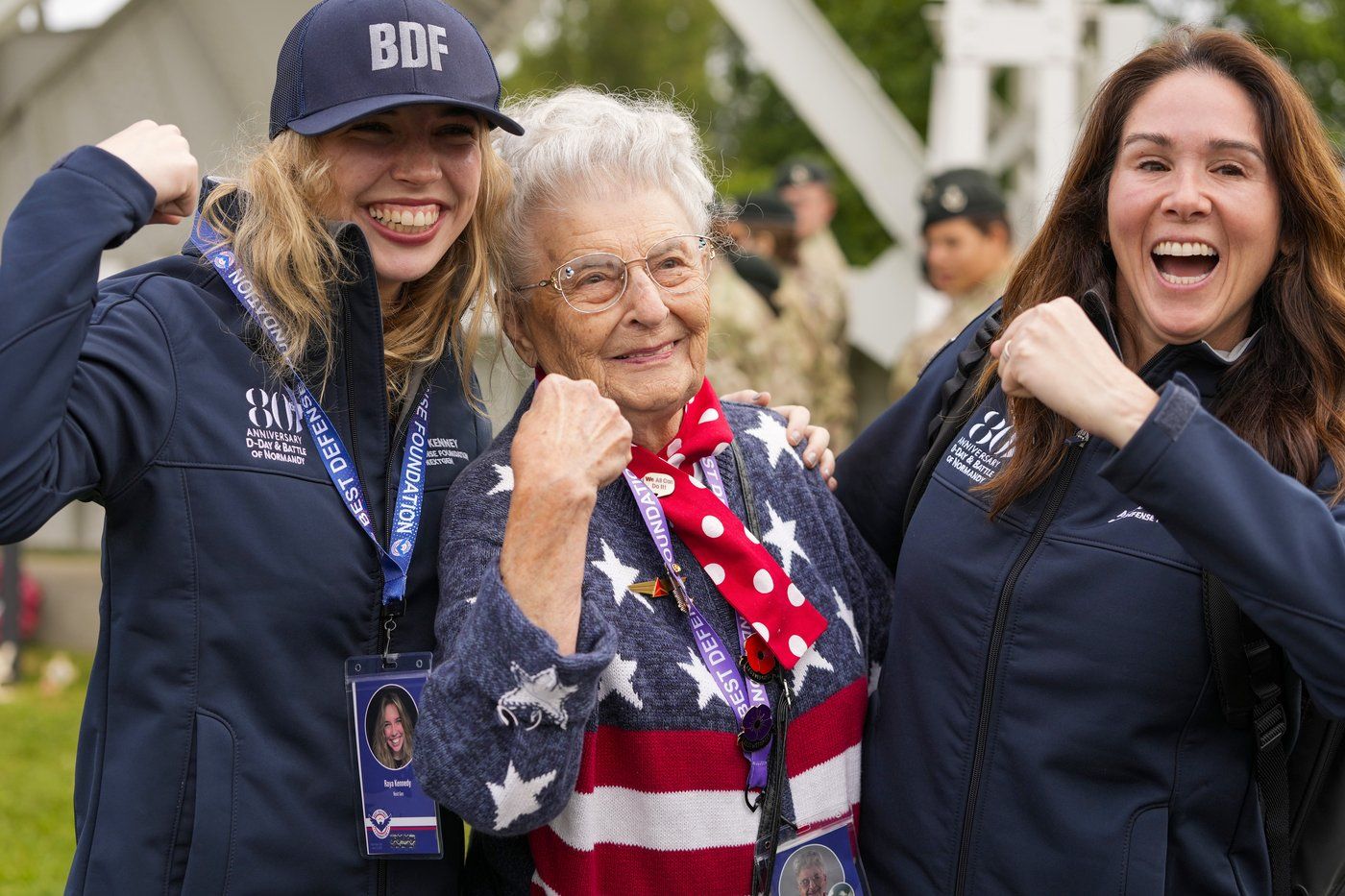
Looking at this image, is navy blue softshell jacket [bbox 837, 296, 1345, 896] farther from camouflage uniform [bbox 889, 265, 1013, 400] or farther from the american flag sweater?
camouflage uniform [bbox 889, 265, 1013, 400]

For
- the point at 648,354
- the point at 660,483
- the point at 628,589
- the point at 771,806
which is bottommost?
the point at 771,806

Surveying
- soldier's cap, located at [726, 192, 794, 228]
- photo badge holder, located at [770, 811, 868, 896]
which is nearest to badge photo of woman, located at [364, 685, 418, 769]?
photo badge holder, located at [770, 811, 868, 896]

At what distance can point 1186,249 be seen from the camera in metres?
2.48

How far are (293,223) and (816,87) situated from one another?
286 inches

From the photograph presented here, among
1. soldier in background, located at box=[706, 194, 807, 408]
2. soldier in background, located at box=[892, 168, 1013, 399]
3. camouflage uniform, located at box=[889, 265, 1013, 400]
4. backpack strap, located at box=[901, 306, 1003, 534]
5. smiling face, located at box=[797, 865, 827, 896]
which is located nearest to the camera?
smiling face, located at box=[797, 865, 827, 896]

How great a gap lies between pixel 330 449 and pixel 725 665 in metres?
0.85

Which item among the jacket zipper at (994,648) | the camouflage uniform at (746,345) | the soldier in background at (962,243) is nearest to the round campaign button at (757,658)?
the jacket zipper at (994,648)

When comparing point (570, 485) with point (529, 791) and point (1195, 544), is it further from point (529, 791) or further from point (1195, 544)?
point (1195, 544)

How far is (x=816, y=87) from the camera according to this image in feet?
30.4

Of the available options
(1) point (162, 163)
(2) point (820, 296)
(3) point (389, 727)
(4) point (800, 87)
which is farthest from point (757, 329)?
(1) point (162, 163)

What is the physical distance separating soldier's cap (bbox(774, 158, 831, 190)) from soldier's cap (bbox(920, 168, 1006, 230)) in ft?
6.62

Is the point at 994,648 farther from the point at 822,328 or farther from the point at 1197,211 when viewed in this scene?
the point at 822,328

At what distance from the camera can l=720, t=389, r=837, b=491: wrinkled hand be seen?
3065 mm

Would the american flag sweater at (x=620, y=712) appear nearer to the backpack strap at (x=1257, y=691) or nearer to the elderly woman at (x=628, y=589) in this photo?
the elderly woman at (x=628, y=589)
